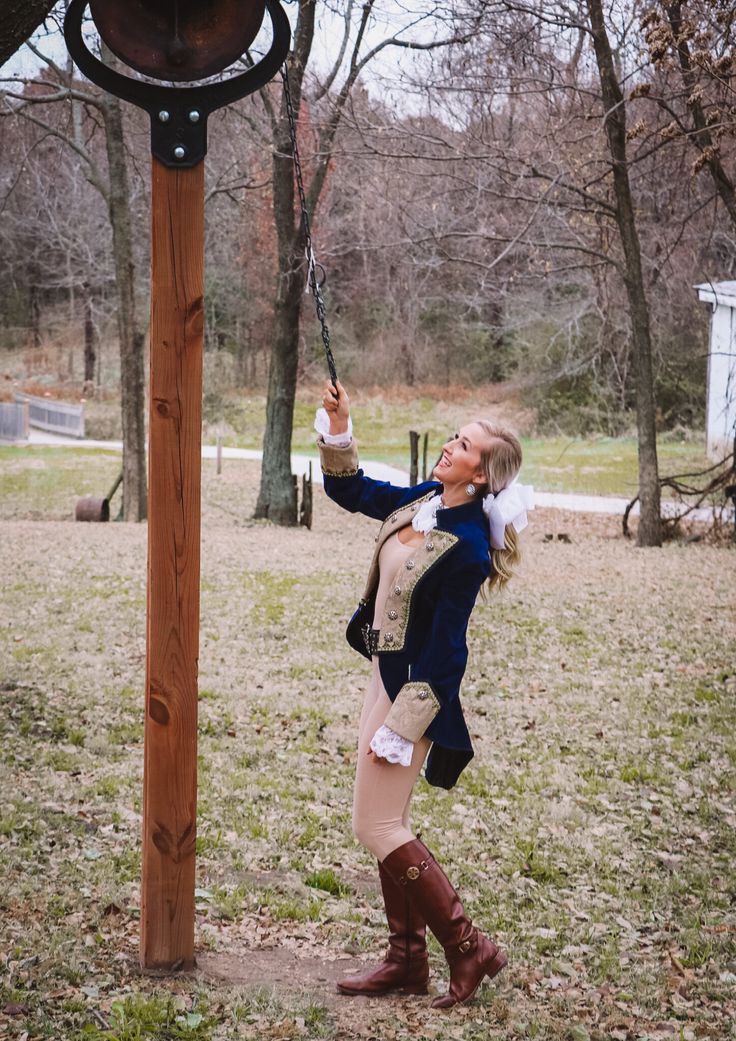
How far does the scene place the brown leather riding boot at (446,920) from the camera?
365cm

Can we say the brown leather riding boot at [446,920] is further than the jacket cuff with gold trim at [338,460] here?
No

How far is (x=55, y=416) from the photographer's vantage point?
33.2 metres

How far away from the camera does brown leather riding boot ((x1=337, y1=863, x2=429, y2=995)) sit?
12.5ft

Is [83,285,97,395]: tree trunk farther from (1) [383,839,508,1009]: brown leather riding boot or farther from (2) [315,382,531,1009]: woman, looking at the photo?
→ (1) [383,839,508,1009]: brown leather riding boot

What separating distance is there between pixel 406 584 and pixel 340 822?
2467 mm

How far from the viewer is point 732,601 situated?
11477mm

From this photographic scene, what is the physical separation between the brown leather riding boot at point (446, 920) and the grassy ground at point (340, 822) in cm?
10

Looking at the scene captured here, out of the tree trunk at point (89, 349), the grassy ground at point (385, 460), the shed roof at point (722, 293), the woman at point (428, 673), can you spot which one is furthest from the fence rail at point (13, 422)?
the woman at point (428, 673)

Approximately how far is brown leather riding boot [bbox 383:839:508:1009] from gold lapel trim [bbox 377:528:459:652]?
67 centimetres

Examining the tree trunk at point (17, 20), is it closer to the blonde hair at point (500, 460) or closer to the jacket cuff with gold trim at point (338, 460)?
the jacket cuff with gold trim at point (338, 460)

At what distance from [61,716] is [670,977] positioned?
13.5 ft

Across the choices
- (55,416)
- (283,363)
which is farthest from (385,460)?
(55,416)

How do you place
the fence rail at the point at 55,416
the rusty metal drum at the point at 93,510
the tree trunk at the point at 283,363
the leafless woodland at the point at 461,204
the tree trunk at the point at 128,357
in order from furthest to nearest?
the fence rail at the point at 55,416 < the tree trunk at the point at 283,363 < the tree trunk at the point at 128,357 < the rusty metal drum at the point at 93,510 < the leafless woodland at the point at 461,204

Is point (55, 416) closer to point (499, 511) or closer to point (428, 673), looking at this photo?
point (499, 511)
